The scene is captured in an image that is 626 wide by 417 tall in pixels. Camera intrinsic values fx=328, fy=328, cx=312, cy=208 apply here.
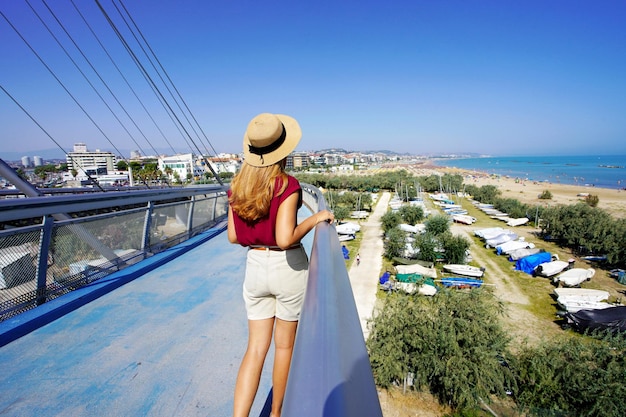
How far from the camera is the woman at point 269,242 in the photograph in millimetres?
1679

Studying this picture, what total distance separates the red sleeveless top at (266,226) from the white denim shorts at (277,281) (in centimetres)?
7

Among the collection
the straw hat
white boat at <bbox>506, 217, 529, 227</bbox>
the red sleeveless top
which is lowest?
white boat at <bbox>506, 217, 529, 227</bbox>

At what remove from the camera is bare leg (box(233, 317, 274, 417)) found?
1597 mm

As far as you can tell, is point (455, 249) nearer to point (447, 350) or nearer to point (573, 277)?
point (573, 277)

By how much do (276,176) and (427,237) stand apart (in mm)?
26832

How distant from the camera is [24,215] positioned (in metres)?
2.70

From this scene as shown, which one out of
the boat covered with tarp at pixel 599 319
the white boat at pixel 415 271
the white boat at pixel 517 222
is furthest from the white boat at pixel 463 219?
the boat covered with tarp at pixel 599 319

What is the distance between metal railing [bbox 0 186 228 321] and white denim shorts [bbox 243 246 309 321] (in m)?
2.15

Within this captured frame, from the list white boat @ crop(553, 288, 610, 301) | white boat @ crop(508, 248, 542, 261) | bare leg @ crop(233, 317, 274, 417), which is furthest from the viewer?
white boat @ crop(508, 248, 542, 261)

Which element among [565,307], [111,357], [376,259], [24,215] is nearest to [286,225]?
[111,357]

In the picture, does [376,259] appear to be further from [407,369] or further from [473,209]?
[473,209]

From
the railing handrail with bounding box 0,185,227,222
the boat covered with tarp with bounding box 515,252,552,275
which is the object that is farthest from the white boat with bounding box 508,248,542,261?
the railing handrail with bounding box 0,185,227,222

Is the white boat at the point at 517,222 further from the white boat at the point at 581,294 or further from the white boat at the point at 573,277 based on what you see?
the white boat at the point at 581,294

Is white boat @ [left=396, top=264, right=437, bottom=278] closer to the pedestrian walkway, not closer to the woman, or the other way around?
the pedestrian walkway
